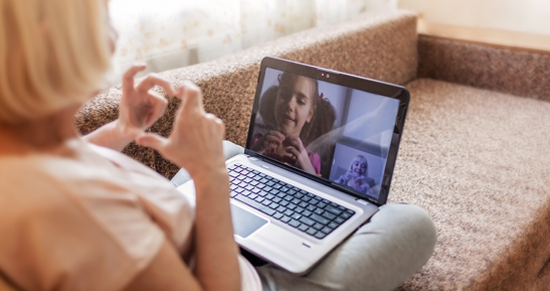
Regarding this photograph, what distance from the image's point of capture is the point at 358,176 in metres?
0.85

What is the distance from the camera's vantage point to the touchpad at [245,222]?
0.79m

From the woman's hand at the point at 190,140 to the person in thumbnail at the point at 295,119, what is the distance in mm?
332

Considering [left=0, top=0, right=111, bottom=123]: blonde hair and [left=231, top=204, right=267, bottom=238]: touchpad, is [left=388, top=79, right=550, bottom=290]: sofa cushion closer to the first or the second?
[left=231, top=204, right=267, bottom=238]: touchpad

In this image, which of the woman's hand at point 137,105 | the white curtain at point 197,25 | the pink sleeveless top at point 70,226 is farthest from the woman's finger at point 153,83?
the white curtain at point 197,25

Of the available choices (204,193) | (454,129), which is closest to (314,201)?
(204,193)

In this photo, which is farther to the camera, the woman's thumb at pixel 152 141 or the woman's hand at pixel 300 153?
the woman's hand at pixel 300 153

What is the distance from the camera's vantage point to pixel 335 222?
2.62 feet

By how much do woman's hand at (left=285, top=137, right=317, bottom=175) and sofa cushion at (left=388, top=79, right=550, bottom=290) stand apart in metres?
0.23

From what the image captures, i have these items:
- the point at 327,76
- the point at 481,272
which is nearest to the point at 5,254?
the point at 327,76

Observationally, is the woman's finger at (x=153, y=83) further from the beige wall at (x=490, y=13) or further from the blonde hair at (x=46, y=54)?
the beige wall at (x=490, y=13)

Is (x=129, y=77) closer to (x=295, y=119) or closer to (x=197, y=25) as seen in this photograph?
(x=295, y=119)

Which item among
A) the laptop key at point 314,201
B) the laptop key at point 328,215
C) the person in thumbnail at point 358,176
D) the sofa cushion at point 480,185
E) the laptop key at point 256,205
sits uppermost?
the person in thumbnail at point 358,176

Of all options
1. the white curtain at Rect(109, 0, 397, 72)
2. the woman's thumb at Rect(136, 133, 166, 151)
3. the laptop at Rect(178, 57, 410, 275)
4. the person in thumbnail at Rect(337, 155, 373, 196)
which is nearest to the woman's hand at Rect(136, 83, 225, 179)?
the woman's thumb at Rect(136, 133, 166, 151)

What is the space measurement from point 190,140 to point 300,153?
359 millimetres
